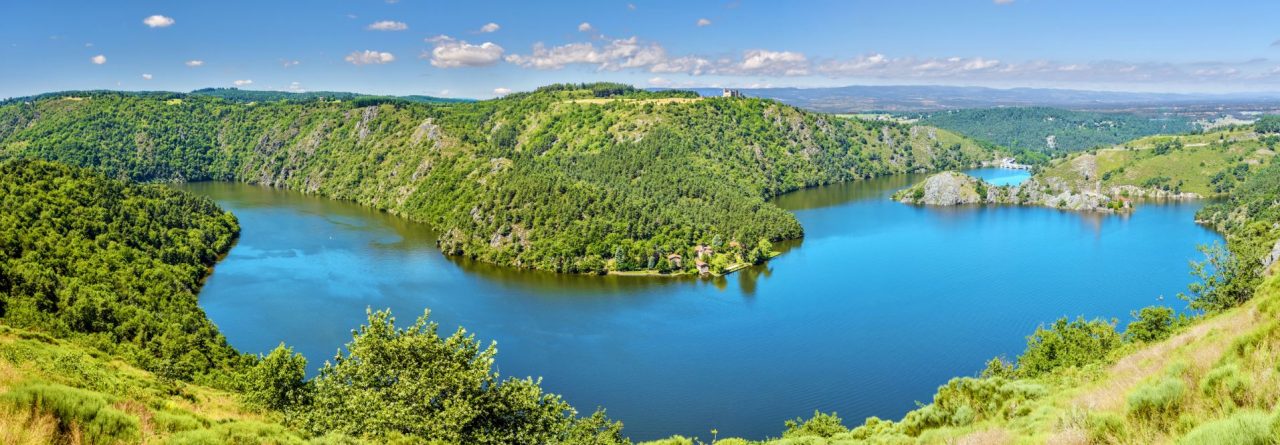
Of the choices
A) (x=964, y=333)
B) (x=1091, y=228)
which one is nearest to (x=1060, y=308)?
(x=964, y=333)

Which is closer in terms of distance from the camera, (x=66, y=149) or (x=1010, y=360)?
(x=1010, y=360)

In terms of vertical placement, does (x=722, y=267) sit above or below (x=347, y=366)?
below

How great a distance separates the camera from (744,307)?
63688 millimetres

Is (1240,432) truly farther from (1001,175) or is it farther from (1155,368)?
(1001,175)

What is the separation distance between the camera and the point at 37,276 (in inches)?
1697

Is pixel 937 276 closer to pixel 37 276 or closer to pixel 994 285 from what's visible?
pixel 994 285

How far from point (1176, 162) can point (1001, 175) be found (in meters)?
42.8

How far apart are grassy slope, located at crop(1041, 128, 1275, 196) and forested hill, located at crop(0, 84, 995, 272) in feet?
151

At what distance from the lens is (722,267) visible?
7612 cm

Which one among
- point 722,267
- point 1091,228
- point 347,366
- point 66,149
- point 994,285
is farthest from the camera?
point 66,149

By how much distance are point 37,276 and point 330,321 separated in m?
19.9

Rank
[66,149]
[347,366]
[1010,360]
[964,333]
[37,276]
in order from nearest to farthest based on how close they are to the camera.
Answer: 1. [347,366]
2. [37,276]
3. [1010,360]
4. [964,333]
5. [66,149]

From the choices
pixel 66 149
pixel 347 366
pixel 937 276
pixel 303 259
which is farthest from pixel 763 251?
pixel 66 149

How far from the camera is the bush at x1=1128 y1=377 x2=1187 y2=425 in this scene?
10.4 m
